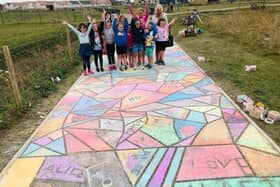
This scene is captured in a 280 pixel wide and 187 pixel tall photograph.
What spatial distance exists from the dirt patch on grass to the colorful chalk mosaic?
0.63 ft

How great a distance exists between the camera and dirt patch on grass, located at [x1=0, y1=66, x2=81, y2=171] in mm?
4578

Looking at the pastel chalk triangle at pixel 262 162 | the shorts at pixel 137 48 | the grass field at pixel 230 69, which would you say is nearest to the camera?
the pastel chalk triangle at pixel 262 162

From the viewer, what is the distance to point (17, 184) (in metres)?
3.71

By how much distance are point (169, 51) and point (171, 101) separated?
5564 mm

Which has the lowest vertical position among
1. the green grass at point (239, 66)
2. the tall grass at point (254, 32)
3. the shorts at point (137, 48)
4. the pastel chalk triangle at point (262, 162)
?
the pastel chalk triangle at point (262, 162)

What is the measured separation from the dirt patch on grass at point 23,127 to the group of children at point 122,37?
1604mm

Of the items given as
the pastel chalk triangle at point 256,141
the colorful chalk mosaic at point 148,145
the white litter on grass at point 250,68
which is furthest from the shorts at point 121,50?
the pastel chalk triangle at point 256,141

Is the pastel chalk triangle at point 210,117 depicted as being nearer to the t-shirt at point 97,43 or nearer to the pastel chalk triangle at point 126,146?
the pastel chalk triangle at point 126,146

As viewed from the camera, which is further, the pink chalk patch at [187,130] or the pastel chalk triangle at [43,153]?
the pink chalk patch at [187,130]

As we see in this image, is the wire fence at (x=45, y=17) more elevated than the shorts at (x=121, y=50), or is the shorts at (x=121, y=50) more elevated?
the wire fence at (x=45, y=17)

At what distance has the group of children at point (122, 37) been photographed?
8102 millimetres

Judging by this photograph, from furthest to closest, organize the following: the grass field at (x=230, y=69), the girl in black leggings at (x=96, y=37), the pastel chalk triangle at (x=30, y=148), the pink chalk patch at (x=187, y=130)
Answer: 1. the girl in black leggings at (x=96, y=37)
2. the grass field at (x=230, y=69)
3. the pink chalk patch at (x=187, y=130)
4. the pastel chalk triangle at (x=30, y=148)

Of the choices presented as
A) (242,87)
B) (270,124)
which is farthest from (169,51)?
(270,124)

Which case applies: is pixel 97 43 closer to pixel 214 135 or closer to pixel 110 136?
pixel 110 136
